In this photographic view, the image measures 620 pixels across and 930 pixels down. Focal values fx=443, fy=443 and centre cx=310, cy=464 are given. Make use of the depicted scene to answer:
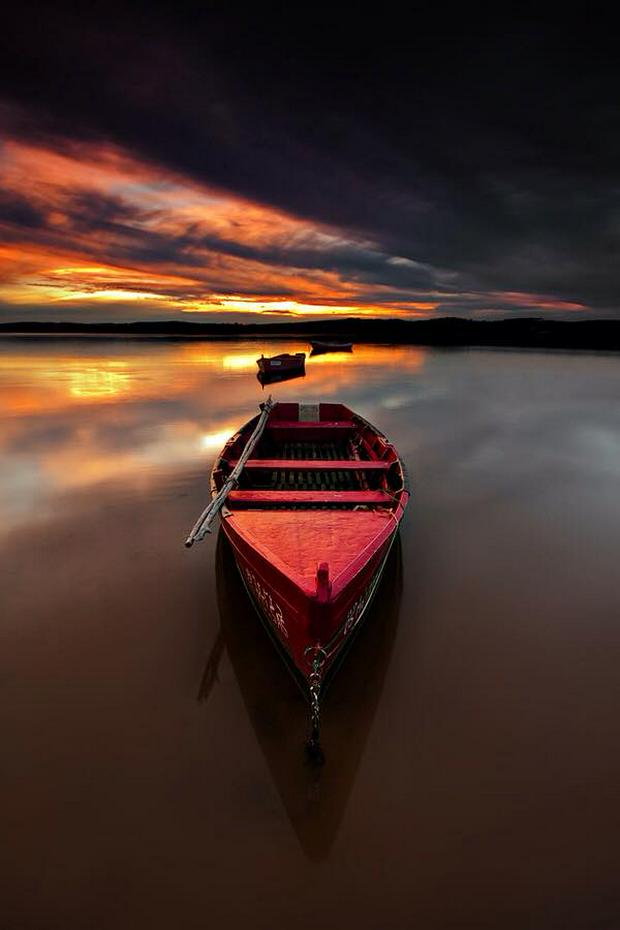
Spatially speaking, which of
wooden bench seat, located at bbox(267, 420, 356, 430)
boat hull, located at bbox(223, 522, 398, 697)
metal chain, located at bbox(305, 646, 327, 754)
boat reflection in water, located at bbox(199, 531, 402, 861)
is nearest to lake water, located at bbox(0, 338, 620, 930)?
boat reflection in water, located at bbox(199, 531, 402, 861)

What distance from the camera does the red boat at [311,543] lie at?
444 cm

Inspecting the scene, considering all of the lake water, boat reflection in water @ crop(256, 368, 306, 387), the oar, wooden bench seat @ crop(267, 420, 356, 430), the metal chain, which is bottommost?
boat reflection in water @ crop(256, 368, 306, 387)

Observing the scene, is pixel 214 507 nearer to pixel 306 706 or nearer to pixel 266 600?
pixel 266 600

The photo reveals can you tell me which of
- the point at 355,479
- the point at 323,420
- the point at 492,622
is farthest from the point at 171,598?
the point at 323,420

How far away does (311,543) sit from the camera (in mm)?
5477

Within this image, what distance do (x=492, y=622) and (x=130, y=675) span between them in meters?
5.30

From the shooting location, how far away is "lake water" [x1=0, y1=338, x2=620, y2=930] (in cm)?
369

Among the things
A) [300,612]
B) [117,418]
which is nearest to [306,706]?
[300,612]

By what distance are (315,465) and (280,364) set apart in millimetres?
33944

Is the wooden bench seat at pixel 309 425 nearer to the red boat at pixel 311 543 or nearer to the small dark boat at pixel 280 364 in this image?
the red boat at pixel 311 543

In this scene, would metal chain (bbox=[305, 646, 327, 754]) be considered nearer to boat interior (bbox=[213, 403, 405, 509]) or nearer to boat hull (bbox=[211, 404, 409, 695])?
boat hull (bbox=[211, 404, 409, 695])

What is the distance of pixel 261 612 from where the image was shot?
6.18 meters

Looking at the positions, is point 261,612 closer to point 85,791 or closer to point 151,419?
point 85,791

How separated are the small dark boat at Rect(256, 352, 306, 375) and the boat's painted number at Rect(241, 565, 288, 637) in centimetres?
3526
